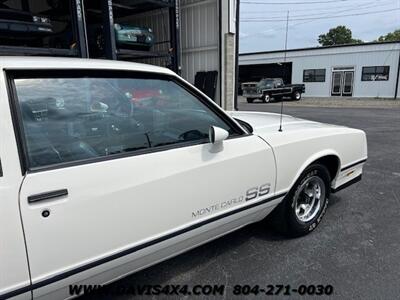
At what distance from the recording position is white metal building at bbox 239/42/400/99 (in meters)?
25.0

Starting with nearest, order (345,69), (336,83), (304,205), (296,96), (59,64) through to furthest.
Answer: (59,64) < (304,205) < (296,96) < (345,69) < (336,83)

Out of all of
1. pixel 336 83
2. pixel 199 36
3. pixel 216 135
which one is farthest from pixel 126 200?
pixel 336 83

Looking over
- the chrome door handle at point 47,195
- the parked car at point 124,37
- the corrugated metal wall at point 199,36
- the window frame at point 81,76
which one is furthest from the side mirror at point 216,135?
the corrugated metal wall at point 199,36

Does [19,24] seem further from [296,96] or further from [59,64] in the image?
[296,96]

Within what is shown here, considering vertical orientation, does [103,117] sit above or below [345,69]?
below

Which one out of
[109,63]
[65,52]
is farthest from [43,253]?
[65,52]

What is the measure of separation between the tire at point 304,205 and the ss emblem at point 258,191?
13.6 inches

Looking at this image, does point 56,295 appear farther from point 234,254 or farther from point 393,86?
point 393,86

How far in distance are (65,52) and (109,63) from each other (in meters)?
5.04

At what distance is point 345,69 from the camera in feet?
88.3

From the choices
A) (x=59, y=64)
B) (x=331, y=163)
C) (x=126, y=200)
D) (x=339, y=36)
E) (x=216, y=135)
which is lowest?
(x=331, y=163)

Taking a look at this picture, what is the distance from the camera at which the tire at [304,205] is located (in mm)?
2762

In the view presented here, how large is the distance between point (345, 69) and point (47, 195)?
29.5 metres

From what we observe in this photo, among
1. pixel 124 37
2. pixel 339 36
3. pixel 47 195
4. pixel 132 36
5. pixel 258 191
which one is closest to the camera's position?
pixel 47 195
